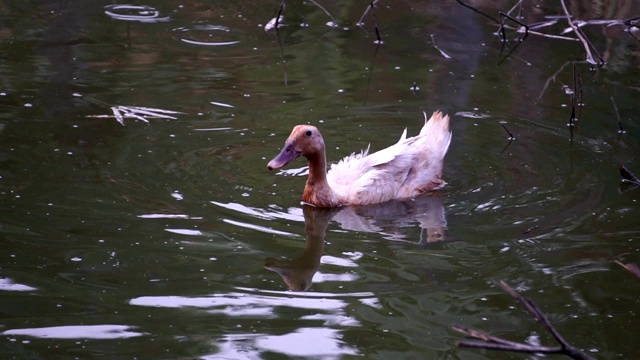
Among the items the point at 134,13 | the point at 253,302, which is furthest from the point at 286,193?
the point at 134,13

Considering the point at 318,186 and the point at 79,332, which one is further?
the point at 318,186

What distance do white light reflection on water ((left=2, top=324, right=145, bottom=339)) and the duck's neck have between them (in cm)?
269

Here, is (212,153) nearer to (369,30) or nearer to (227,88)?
(227,88)

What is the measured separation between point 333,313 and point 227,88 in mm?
4725

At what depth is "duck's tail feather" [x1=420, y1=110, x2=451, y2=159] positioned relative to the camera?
8.83 m

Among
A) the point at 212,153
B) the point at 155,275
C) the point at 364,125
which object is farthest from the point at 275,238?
the point at 364,125

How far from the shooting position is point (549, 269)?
Answer: 6.71 metres

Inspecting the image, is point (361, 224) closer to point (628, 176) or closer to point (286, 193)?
point (286, 193)

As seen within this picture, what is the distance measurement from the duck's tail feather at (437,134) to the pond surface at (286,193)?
246 millimetres

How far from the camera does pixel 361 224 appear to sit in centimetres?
777

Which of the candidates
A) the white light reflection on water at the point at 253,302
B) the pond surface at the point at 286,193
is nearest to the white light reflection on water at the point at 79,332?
the pond surface at the point at 286,193

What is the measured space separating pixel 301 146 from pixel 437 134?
1.43m

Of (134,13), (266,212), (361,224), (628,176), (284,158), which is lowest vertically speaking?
(361,224)

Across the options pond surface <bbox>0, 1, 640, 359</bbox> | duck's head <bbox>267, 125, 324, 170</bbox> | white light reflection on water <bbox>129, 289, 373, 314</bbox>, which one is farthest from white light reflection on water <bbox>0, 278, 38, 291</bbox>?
duck's head <bbox>267, 125, 324, 170</bbox>
